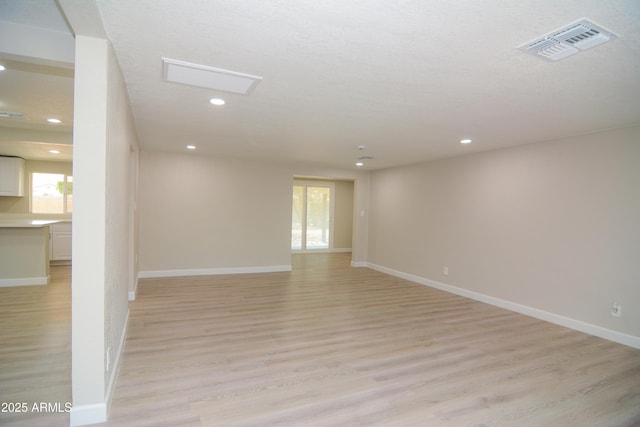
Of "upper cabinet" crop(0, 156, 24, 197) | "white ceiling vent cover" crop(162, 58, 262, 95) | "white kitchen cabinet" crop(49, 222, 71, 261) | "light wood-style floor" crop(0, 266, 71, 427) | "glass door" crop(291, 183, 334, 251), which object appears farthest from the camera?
"glass door" crop(291, 183, 334, 251)

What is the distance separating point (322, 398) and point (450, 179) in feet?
14.7

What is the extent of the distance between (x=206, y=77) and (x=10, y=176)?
713cm

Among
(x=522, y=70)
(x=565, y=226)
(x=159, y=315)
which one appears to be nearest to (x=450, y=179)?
(x=565, y=226)

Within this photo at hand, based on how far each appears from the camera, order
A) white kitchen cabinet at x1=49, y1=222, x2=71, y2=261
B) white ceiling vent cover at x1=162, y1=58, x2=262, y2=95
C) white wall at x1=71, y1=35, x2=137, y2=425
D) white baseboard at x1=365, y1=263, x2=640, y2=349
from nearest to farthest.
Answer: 1. white wall at x1=71, y1=35, x2=137, y2=425
2. white ceiling vent cover at x1=162, y1=58, x2=262, y2=95
3. white baseboard at x1=365, y1=263, x2=640, y2=349
4. white kitchen cabinet at x1=49, y1=222, x2=71, y2=261

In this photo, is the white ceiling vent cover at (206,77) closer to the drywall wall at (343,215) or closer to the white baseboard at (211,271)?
the white baseboard at (211,271)

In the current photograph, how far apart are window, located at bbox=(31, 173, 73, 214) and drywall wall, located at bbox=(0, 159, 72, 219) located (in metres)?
0.09

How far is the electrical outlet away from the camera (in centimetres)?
356

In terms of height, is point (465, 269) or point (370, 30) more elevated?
point (370, 30)

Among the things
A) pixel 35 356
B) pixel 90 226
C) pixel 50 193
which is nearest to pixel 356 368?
pixel 90 226

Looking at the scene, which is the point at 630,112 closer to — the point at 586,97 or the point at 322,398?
the point at 586,97

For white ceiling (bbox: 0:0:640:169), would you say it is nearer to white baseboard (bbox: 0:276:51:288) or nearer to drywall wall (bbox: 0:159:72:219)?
white baseboard (bbox: 0:276:51:288)

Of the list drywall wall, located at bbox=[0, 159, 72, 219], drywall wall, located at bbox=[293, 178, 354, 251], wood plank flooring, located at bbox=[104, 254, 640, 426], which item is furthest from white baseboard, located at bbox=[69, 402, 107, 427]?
drywall wall, located at bbox=[293, 178, 354, 251]

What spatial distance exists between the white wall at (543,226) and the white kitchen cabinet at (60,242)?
7458 millimetres

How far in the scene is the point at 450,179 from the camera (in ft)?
18.8
